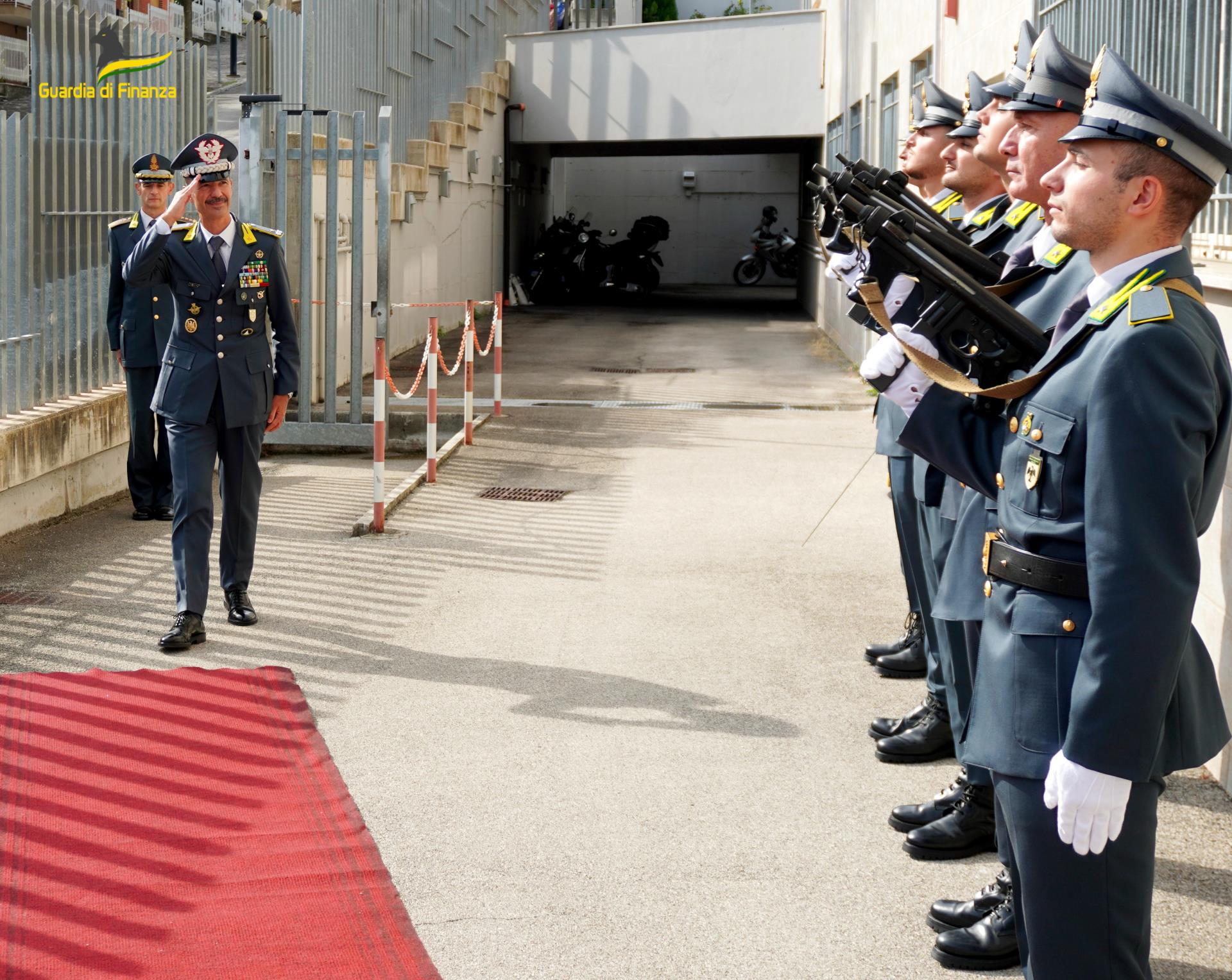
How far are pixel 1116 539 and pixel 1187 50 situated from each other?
3.85 metres

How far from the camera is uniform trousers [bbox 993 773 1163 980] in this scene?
2.44 metres

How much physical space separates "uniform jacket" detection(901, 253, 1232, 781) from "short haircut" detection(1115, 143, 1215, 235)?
0.23 ft

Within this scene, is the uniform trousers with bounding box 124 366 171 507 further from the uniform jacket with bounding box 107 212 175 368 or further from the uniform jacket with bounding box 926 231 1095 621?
the uniform jacket with bounding box 926 231 1095 621

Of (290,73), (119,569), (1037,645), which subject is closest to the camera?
(1037,645)

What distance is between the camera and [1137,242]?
242 cm

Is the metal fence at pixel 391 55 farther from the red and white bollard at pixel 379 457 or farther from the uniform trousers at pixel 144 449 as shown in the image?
the red and white bollard at pixel 379 457

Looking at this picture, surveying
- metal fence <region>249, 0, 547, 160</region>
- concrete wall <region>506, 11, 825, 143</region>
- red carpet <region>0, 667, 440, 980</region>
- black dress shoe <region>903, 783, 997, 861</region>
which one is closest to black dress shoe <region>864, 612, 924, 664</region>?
black dress shoe <region>903, 783, 997, 861</region>

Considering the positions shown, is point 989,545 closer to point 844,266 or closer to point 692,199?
point 844,266

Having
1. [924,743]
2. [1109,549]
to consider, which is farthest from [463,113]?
[1109,549]

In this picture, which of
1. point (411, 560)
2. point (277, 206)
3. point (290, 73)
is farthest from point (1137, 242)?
point (290, 73)

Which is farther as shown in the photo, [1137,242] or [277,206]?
[277,206]

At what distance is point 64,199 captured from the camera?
8547mm

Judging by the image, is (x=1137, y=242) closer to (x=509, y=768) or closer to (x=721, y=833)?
(x=721, y=833)

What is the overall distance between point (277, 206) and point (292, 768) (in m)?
7.01
